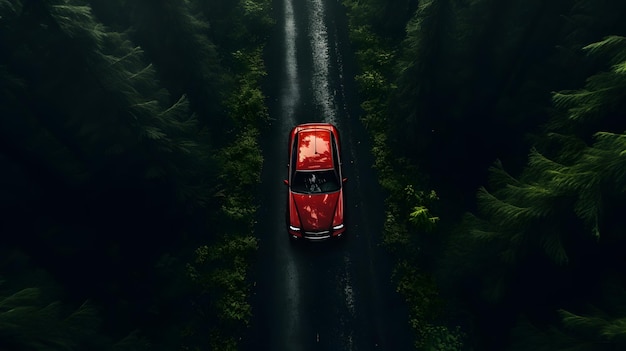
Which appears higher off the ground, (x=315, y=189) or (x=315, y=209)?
(x=315, y=189)

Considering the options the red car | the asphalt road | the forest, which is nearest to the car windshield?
the red car

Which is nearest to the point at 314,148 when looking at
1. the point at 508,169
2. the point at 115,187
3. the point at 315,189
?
the point at 315,189

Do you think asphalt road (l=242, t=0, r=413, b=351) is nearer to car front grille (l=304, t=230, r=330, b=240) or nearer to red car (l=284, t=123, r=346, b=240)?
car front grille (l=304, t=230, r=330, b=240)

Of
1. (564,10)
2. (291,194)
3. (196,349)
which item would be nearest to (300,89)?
(291,194)

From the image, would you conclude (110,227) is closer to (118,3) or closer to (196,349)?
(196,349)

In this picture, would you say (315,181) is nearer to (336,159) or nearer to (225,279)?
(336,159)
